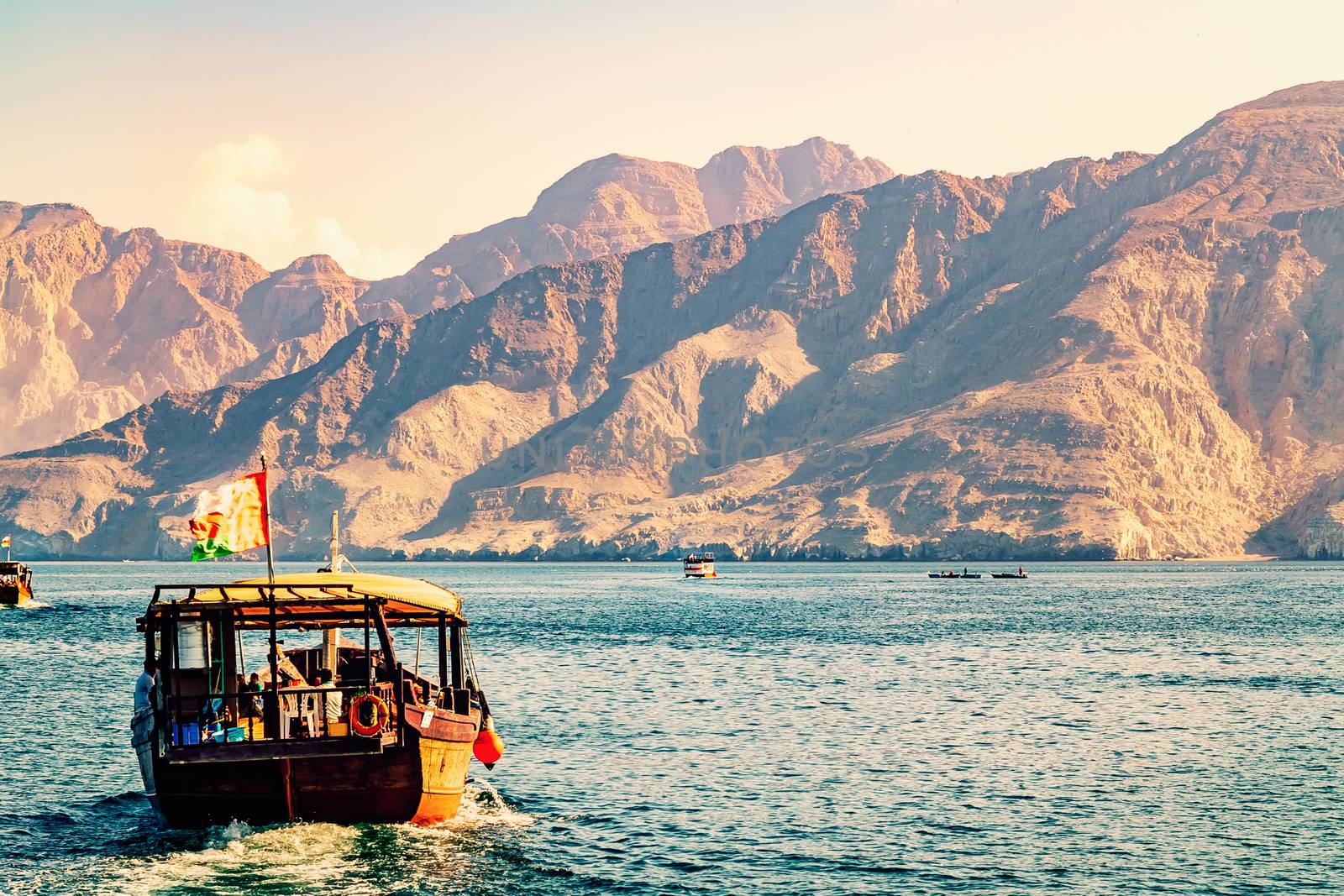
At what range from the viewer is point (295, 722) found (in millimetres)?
32656

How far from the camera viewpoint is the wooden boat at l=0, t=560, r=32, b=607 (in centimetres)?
12988

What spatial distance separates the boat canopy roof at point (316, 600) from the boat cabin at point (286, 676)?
0.13 ft

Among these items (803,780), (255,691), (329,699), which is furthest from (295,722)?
(803,780)

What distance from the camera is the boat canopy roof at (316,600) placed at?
33312 millimetres

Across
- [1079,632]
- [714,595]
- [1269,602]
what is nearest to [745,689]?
[1079,632]

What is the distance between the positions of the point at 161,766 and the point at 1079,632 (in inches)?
2874

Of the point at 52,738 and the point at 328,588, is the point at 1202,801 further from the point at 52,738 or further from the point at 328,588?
the point at 52,738

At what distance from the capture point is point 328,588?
113 feet

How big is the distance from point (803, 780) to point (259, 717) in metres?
14.6

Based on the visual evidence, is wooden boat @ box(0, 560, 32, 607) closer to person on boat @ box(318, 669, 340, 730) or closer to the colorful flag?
person on boat @ box(318, 669, 340, 730)

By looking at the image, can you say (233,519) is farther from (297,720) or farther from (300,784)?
(300,784)

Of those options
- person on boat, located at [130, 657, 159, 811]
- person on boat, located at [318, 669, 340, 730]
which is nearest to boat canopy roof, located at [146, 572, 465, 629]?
person on boat, located at [318, 669, 340, 730]

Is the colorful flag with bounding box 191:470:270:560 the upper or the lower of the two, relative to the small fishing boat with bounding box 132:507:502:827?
upper

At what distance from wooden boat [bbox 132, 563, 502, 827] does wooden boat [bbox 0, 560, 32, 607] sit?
A: 341 feet
